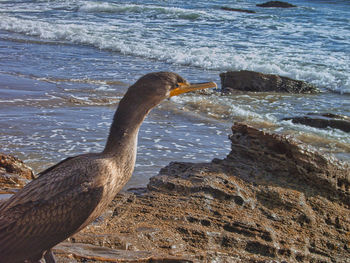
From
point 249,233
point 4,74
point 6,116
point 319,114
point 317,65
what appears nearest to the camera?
point 249,233

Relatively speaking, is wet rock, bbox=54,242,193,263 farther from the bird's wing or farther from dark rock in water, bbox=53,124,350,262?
the bird's wing

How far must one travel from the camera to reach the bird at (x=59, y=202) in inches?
117

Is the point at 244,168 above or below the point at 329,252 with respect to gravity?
above

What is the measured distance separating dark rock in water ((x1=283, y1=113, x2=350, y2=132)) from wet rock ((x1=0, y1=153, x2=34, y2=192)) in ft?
18.8

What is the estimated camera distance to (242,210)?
409 centimetres

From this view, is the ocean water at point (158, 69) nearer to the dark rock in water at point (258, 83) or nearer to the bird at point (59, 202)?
the dark rock in water at point (258, 83)

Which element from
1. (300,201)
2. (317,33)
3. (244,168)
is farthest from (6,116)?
(317,33)

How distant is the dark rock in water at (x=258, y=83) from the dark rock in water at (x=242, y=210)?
7.22 m

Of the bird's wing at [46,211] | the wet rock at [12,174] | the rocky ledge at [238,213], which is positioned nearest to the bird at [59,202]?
the bird's wing at [46,211]

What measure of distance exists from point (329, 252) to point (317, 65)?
39.6 ft

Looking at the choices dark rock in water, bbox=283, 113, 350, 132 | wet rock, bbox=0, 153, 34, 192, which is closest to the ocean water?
dark rock in water, bbox=283, 113, 350, 132

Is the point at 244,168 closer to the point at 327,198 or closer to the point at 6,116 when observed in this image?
the point at 327,198

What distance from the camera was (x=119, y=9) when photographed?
29672 millimetres

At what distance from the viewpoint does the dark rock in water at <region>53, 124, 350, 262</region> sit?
3.63 m
